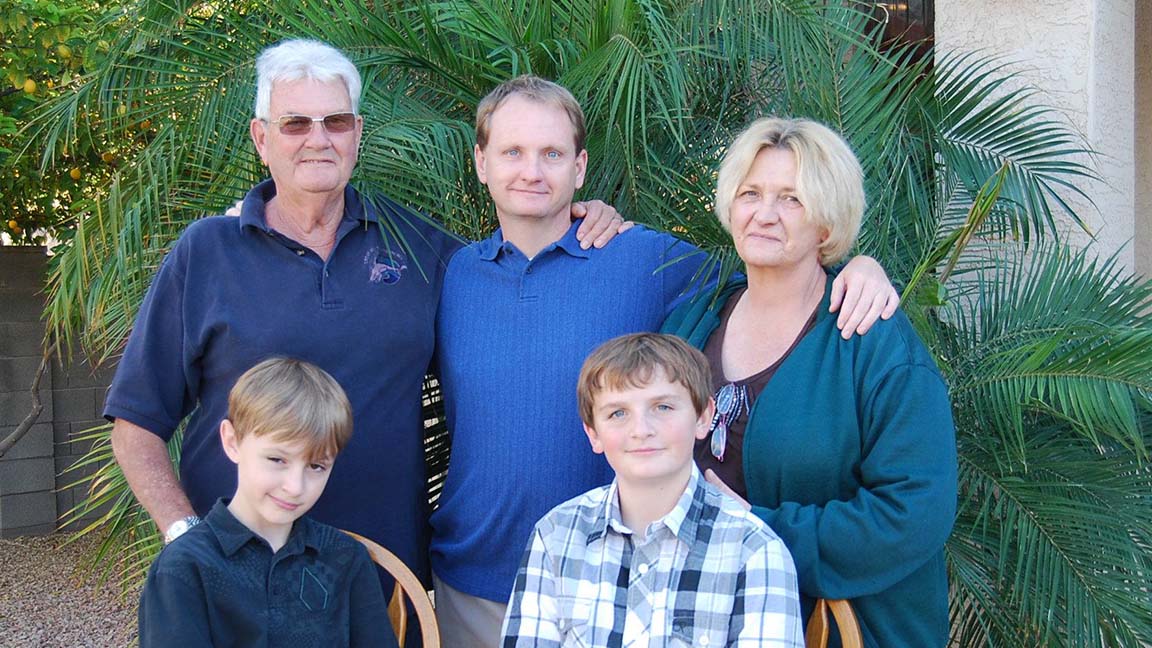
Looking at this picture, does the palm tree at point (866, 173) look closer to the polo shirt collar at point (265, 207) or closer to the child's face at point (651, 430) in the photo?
the polo shirt collar at point (265, 207)

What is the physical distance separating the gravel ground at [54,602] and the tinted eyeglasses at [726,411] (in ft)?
13.0

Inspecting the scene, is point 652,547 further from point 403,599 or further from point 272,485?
point 272,485

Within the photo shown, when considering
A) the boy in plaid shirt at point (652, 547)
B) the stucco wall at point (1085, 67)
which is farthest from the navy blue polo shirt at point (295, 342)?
the stucco wall at point (1085, 67)

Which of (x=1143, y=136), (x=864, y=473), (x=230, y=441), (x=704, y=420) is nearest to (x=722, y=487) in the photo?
(x=704, y=420)

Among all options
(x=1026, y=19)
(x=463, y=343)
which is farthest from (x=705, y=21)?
(x=463, y=343)

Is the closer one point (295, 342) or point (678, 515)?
point (678, 515)

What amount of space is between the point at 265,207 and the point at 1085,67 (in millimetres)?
2872

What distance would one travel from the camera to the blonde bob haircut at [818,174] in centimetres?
229

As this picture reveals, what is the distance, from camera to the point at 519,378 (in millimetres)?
2680

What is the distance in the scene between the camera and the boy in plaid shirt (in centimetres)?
210

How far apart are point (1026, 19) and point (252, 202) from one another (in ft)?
9.37

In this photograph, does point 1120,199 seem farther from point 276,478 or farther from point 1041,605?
point 276,478

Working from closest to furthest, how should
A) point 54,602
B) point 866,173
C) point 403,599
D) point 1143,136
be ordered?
point 403,599 → point 866,173 → point 1143,136 → point 54,602

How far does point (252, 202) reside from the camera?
107 inches
